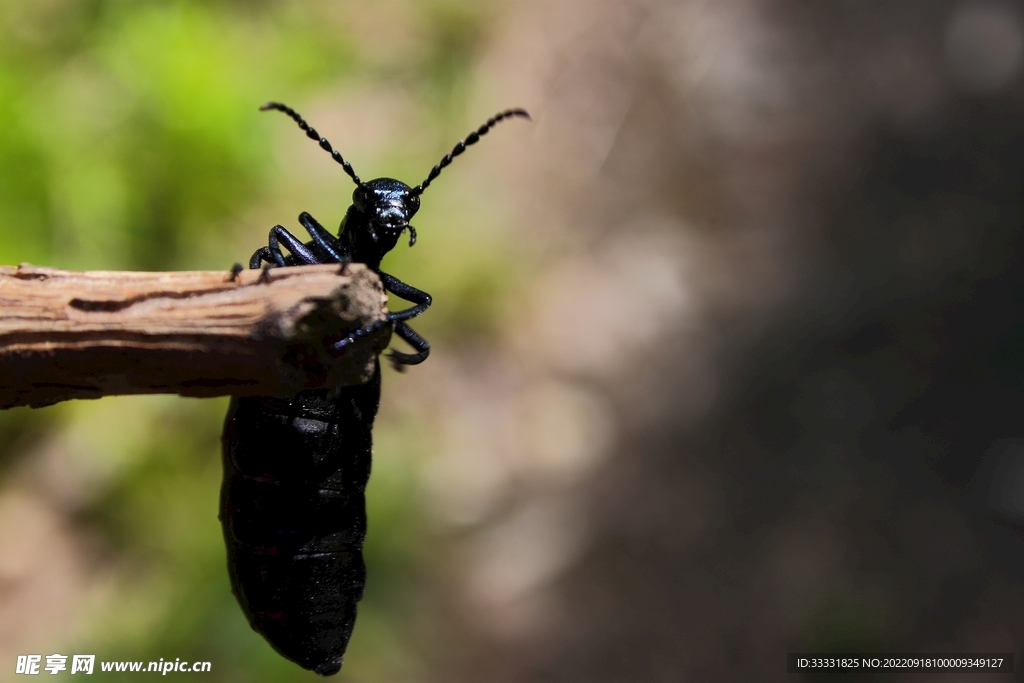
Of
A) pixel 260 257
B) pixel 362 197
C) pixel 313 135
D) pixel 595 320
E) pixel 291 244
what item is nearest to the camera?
pixel 260 257

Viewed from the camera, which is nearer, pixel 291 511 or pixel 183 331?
pixel 183 331

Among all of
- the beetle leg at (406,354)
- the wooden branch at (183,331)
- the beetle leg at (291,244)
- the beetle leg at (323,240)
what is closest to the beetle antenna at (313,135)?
the beetle leg at (323,240)

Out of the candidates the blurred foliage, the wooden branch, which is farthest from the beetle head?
the blurred foliage

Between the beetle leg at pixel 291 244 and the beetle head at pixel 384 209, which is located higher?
the beetle head at pixel 384 209

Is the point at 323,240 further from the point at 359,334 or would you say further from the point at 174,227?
the point at 174,227

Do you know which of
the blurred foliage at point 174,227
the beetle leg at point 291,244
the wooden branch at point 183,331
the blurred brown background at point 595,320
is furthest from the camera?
the blurred brown background at point 595,320

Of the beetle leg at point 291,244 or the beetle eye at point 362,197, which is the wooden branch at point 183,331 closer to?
the beetle leg at point 291,244

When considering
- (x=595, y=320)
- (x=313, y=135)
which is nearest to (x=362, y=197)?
(x=313, y=135)
